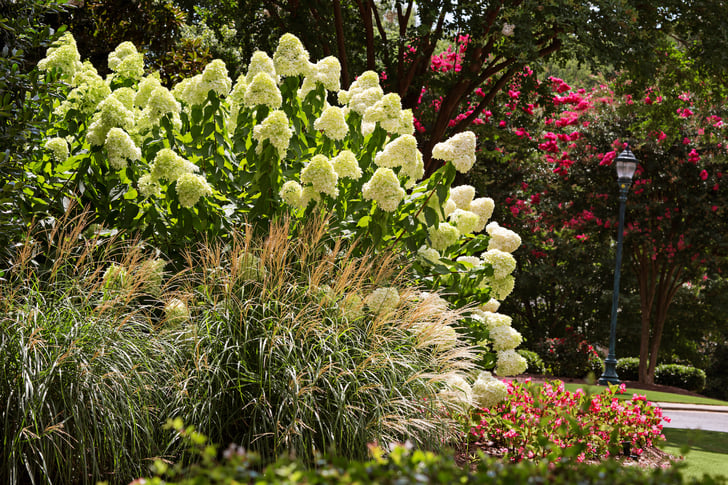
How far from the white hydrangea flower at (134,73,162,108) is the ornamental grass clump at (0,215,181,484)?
2.14m

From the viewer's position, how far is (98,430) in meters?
3.26

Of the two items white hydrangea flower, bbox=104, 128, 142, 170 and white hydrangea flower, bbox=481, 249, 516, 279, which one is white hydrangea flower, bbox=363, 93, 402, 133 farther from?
white hydrangea flower, bbox=104, 128, 142, 170

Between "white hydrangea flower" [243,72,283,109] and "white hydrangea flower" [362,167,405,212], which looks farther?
"white hydrangea flower" [243,72,283,109]

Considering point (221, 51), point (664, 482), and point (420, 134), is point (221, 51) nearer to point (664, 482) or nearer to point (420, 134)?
point (420, 134)

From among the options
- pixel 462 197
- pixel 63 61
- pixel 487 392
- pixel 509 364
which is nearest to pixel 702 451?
pixel 509 364

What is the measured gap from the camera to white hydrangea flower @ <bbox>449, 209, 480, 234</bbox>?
225 inches

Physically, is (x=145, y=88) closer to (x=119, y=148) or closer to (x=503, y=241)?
(x=119, y=148)

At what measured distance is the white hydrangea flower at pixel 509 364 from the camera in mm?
5184

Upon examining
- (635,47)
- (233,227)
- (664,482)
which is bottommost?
(664,482)

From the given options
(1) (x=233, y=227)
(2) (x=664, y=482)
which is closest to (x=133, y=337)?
(1) (x=233, y=227)

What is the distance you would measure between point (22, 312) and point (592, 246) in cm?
1619

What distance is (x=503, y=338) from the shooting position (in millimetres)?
5242

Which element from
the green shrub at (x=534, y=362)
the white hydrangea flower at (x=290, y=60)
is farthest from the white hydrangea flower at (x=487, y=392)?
the green shrub at (x=534, y=362)

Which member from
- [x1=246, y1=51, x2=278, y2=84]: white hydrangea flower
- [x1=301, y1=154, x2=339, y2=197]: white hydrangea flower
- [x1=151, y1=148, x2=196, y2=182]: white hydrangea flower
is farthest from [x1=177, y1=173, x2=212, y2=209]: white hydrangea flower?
[x1=246, y1=51, x2=278, y2=84]: white hydrangea flower
